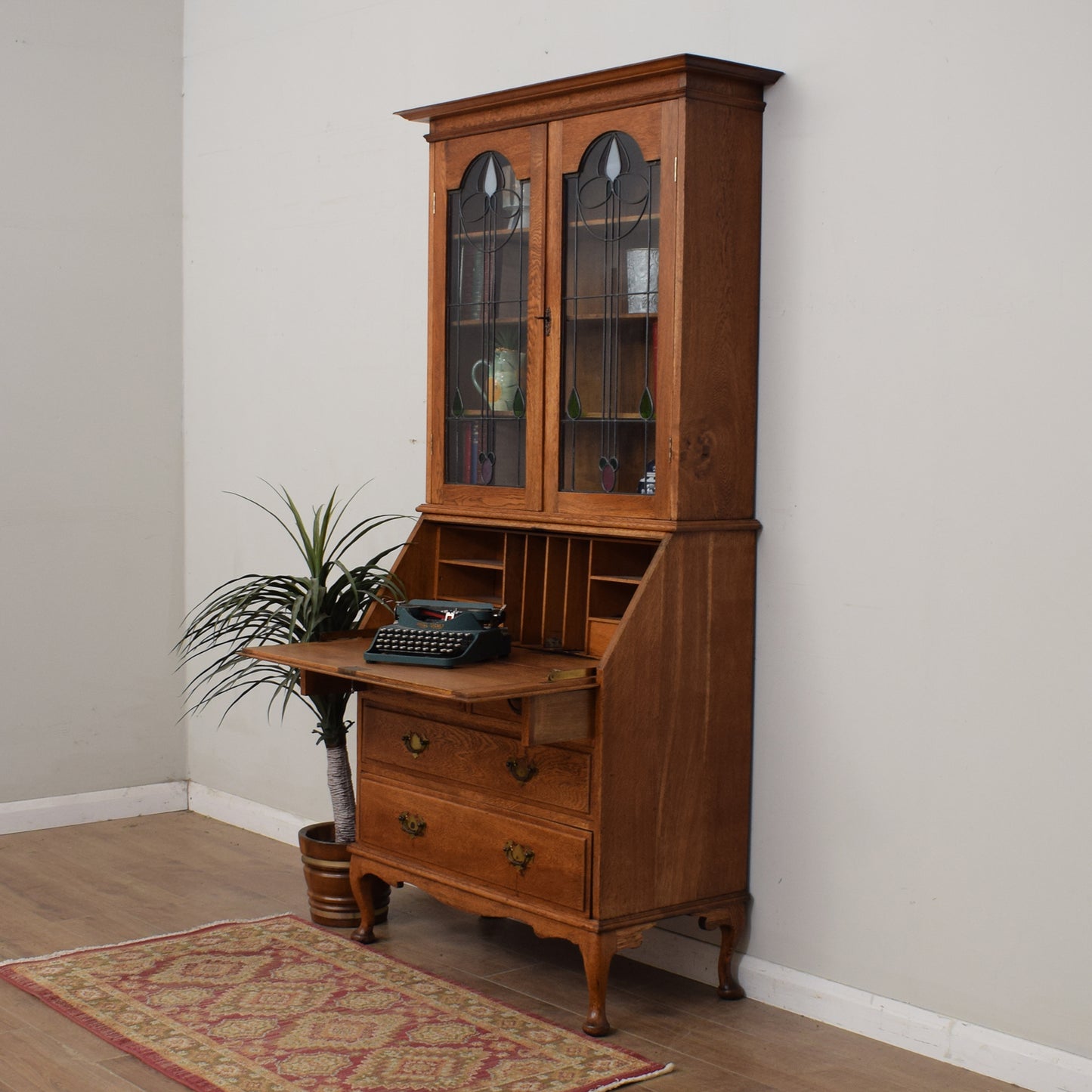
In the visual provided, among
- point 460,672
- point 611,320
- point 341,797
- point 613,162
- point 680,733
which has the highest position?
point 613,162

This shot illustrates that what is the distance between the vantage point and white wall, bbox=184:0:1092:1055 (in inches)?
116

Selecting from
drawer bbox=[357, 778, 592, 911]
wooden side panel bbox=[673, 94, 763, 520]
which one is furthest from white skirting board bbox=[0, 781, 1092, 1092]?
wooden side panel bbox=[673, 94, 763, 520]

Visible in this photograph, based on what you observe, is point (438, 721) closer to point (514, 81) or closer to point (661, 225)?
point (661, 225)

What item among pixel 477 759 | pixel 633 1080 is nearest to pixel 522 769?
pixel 477 759

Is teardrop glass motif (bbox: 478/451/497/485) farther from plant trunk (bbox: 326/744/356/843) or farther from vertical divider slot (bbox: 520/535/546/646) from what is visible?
plant trunk (bbox: 326/744/356/843)

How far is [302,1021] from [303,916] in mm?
837

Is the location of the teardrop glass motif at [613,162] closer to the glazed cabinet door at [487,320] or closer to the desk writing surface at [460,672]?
the glazed cabinet door at [487,320]

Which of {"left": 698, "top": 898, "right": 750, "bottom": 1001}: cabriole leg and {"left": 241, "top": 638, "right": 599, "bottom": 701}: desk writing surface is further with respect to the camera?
{"left": 698, "top": 898, "right": 750, "bottom": 1001}: cabriole leg

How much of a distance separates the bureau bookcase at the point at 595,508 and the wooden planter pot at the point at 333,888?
247 mm

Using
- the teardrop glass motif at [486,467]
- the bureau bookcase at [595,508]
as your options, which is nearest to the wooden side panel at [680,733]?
the bureau bookcase at [595,508]

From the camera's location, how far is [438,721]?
3.66 meters

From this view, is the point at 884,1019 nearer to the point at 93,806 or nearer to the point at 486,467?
the point at 486,467

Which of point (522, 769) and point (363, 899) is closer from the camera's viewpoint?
point (522, 769)

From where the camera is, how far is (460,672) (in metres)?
3.27
